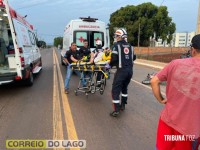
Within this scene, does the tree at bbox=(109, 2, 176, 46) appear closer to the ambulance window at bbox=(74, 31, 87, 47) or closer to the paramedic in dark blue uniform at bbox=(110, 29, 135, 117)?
the ambulance window at bbox=(74, 31, 87, 47)

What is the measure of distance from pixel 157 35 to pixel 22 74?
54948 mm

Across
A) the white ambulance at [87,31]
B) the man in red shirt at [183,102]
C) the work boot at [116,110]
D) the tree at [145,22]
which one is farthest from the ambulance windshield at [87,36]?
the tree at [145,22]

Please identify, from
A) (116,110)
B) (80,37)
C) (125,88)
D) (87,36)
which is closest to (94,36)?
(87,36)

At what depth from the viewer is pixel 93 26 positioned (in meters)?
14.0

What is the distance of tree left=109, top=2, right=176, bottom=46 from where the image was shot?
5719cm

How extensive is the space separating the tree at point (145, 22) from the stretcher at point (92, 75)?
164 ft

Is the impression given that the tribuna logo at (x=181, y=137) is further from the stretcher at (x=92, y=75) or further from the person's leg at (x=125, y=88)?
the stretcher at (x=92, y=75)

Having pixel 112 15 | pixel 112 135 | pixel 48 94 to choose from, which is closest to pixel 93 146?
pixel 112 135

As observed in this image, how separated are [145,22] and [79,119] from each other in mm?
53638

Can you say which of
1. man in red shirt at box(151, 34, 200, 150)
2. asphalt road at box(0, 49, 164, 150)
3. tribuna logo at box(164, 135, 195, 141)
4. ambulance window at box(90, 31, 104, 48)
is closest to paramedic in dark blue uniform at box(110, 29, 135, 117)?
asphalt road at box(0, 49, 164, 150)

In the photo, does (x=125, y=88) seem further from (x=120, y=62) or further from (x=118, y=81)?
(x=120, y=62)

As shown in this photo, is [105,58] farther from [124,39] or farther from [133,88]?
[133,88]

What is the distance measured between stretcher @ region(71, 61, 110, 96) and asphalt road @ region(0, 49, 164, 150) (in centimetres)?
24

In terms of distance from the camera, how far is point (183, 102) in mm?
2293
